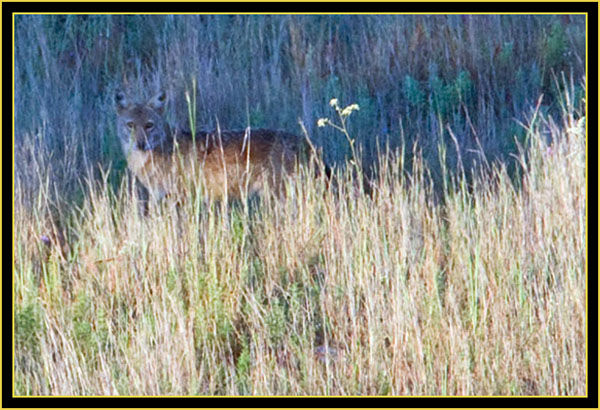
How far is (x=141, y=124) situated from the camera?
346 inches

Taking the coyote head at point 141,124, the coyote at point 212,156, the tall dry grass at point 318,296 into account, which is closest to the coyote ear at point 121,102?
the coyote head at point 141,124

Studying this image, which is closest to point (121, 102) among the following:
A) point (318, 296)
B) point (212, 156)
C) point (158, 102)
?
point (158, 102)

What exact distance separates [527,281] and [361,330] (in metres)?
1.00

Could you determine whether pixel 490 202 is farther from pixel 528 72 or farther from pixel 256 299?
pixel 528 72

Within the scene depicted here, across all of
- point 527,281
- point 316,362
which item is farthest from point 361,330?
point 527,281

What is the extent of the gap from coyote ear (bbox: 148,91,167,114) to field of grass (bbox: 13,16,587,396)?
532 mm

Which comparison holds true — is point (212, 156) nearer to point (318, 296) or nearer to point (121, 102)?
point (121, 102)

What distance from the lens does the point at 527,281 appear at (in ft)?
19.5

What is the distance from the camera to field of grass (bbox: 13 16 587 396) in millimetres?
5344

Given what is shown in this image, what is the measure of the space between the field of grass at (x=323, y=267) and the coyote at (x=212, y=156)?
0.24 metres

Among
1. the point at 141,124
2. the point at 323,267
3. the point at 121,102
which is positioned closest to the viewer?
the point at 323,267

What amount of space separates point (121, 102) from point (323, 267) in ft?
10.7

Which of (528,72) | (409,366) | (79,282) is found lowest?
(409,366)

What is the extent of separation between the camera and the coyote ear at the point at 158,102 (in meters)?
9.04
